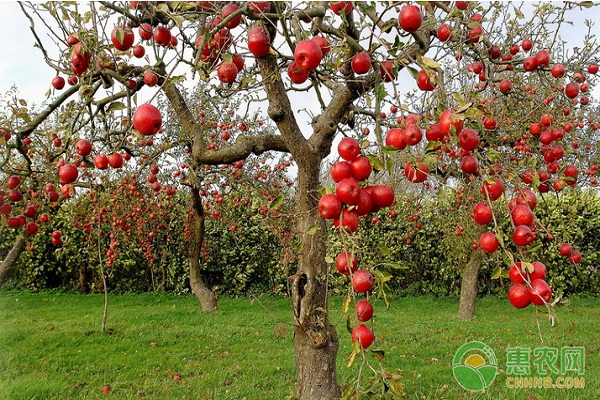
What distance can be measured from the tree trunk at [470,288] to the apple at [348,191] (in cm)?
665

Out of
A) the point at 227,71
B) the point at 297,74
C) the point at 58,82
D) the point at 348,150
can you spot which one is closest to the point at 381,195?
the point at 348,150

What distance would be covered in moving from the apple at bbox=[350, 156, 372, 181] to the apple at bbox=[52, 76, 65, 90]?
200 cm

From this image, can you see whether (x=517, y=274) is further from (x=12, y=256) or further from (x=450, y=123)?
(x=12, y=256)

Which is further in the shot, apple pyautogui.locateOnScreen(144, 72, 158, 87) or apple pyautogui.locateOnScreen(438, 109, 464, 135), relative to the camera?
apple pyautogui.locateOnScreen(144, 72, 158, 87)

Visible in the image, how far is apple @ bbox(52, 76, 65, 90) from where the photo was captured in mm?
2541

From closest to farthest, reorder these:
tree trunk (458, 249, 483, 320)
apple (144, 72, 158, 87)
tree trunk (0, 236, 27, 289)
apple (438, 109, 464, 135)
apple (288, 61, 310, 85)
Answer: apple (438, 109, 464, 135), apple (288, 61, 310, 85), apple (144, 72, 158, 87), tree trunk (0, 236, 27, 289), tree trunk (458, 249, 483, 320)

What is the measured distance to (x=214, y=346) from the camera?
5.41m

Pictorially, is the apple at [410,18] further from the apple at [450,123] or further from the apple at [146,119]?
the apple at [146,119]

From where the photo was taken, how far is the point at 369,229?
360 inches

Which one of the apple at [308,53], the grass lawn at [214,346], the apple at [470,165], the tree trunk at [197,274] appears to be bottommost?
the grass lawn at [214,346]

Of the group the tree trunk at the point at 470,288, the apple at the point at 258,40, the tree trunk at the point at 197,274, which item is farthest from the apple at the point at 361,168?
the tree trunk at the point at 470,288

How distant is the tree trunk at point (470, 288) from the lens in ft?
24.2

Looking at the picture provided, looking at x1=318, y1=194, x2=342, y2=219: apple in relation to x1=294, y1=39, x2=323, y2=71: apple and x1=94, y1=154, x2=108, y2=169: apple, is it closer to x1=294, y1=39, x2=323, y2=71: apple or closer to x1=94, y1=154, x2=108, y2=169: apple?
x1=294, y1=39, x2=323, y2=71: apple

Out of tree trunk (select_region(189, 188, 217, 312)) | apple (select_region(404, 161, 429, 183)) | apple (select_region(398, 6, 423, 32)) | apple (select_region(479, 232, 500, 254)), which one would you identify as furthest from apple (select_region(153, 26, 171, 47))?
tree trunk (select_region(189, 188, 217, 312))
